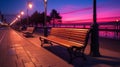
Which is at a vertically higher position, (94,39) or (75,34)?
(75,34)

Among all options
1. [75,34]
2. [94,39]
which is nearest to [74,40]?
[75,34]

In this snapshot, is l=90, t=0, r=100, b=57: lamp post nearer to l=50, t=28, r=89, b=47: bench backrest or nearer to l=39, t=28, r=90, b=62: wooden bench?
l=39, t=28, r=90, b=62: wooden bench

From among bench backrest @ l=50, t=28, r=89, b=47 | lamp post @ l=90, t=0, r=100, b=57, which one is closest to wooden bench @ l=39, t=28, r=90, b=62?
bench backrest @ l=50, t=28, r=89, b=47

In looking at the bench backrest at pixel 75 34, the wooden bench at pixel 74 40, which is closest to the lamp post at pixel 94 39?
the wooden bench at pixel 74 40

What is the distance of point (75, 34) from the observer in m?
10.2

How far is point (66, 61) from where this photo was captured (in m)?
9.26

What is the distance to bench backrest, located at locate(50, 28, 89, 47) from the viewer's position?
29.7ft

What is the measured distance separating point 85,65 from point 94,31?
7.29ft

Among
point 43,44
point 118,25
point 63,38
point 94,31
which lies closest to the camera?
point 94,31

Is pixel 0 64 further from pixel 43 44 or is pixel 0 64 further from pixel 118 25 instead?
pixel 118 25

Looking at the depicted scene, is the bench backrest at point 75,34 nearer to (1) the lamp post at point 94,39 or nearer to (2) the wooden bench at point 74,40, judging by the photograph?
(2) the wooden bench at point 74,40

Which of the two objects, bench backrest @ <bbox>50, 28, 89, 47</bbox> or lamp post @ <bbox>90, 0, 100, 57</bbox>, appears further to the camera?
lamp post @ <bbox>90, 0, 100, 57</bbox>

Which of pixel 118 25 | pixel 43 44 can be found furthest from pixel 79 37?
pixel 118 25

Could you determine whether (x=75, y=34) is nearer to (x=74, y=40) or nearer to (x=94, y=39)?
(x=74, y=40)
